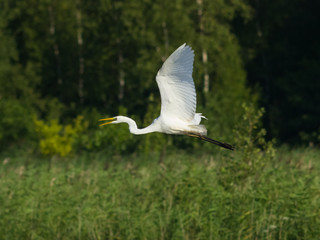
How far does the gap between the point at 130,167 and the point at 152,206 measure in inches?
53.0

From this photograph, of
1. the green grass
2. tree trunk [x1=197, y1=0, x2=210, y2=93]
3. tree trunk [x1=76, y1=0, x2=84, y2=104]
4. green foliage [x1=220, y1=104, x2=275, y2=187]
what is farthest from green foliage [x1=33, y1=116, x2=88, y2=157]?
green foliage [x1=220, y1=104, x2=275, y2=187]

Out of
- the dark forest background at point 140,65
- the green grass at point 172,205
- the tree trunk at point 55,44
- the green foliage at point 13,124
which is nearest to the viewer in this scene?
the green grass at point 172,205

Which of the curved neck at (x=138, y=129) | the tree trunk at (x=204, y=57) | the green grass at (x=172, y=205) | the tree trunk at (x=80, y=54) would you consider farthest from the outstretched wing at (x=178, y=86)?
the tree trunk at (x=80, y=54)

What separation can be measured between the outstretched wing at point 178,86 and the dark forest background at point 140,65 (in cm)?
879

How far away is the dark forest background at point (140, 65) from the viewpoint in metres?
A: 17.9

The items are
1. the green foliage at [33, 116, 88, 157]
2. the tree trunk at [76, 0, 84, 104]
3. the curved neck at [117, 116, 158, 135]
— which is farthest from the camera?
the tree trunk at [76, 0, 84, 104]

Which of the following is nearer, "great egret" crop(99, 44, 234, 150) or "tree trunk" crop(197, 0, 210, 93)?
"great egret" crop(99, 44, 234, 150)

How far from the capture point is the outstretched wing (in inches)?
214

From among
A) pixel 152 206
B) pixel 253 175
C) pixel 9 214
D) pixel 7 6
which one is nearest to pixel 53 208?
pixel 9 214

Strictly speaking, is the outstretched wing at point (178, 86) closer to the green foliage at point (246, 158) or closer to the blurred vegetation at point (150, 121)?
the blurred vegetation at point (150, 121)

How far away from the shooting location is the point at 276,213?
738cm

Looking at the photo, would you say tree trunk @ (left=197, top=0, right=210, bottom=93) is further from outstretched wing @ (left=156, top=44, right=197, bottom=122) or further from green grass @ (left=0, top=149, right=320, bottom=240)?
outstretched wing @ (left=156, top=44, right=197, bottom=122)

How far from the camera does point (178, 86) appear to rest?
554cm

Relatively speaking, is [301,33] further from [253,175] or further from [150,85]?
[253,175]
